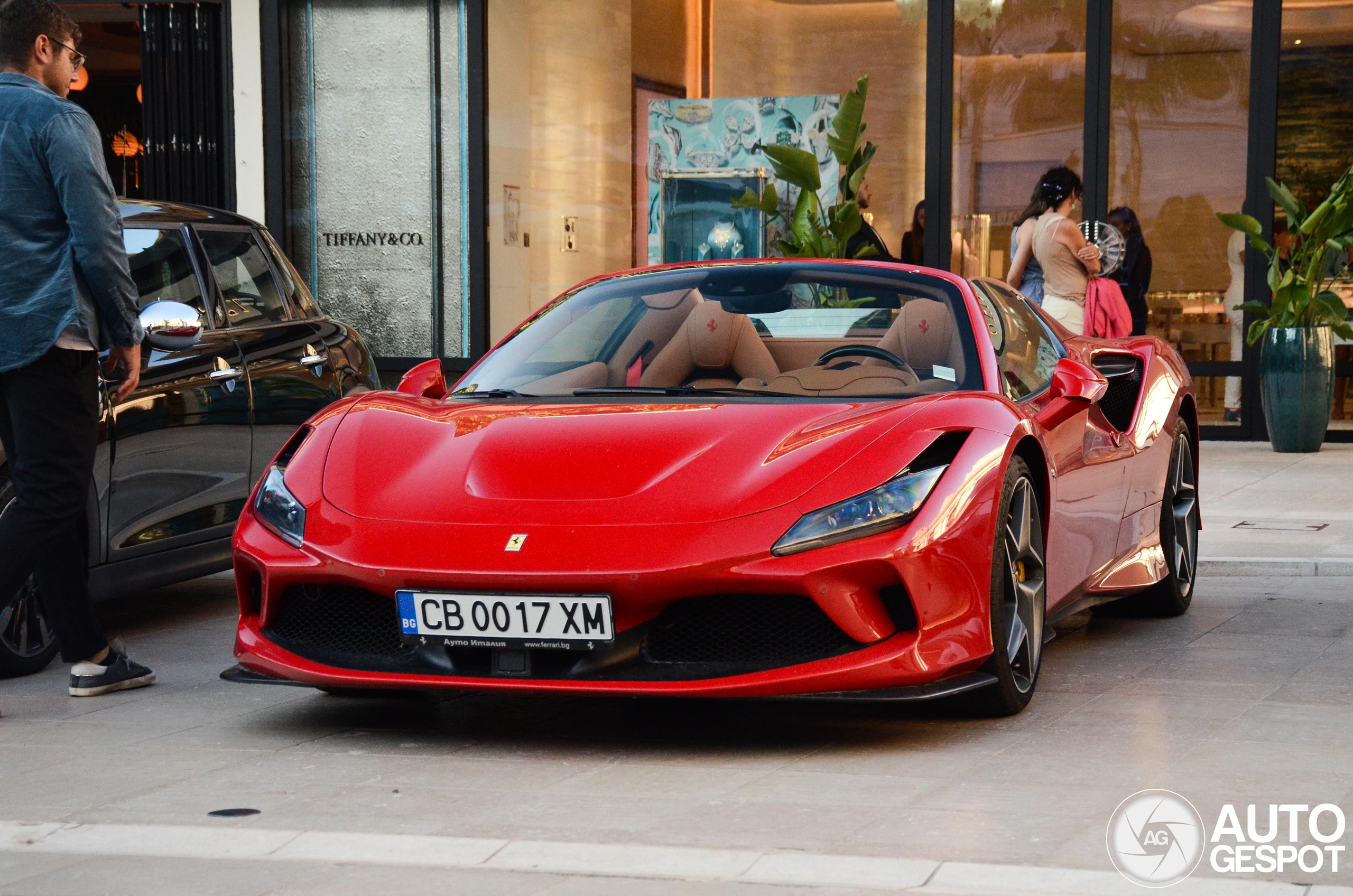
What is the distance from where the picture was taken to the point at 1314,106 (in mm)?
13633

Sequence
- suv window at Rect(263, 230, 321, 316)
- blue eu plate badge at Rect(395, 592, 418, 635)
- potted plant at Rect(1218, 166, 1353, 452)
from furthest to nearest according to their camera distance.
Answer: potted plant at Rect(1218, 166, 1353, 452) < suv window at Rect(263, 230, 321, 316) < blue eu plate badge at Rect(395, 592, 418, 635)

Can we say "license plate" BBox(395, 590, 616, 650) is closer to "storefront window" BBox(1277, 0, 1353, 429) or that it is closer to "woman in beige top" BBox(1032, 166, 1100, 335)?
"woman in beige top" BBox(1032, 166, 1100, 335)

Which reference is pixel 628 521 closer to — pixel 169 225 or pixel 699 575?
pixel 699 575

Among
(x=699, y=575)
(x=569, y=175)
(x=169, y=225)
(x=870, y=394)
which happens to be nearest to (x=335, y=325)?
(x=169, y=225)

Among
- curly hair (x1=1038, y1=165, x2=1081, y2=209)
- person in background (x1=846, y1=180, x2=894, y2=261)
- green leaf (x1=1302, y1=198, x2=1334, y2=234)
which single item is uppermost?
curly hair (x1=1038, y1=165, x2=1081, y2=209)

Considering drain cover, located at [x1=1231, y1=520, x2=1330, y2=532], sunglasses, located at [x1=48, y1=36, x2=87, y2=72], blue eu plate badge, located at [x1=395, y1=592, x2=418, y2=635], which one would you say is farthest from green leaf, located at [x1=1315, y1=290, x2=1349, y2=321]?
blue eu plate badge, located at [x1=395, y1=592, x2=418, y2=635]

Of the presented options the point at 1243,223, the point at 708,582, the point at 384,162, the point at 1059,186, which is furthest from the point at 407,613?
the point at 384,162

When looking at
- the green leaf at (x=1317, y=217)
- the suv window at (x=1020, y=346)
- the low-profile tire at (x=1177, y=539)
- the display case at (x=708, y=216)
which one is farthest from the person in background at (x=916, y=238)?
the suv window at (x=1020, y=346)

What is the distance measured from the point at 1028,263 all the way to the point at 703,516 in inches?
292

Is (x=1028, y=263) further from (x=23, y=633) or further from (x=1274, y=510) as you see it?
(x=23, y=633)

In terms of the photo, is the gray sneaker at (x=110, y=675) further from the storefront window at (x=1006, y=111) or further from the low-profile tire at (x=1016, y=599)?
the storefront window at (x=1006, y=111)

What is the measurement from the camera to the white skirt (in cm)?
1077

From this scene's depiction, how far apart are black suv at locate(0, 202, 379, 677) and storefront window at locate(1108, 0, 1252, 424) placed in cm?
829

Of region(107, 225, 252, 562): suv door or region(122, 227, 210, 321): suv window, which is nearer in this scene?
region(107, 225, 252, 562): suv door
